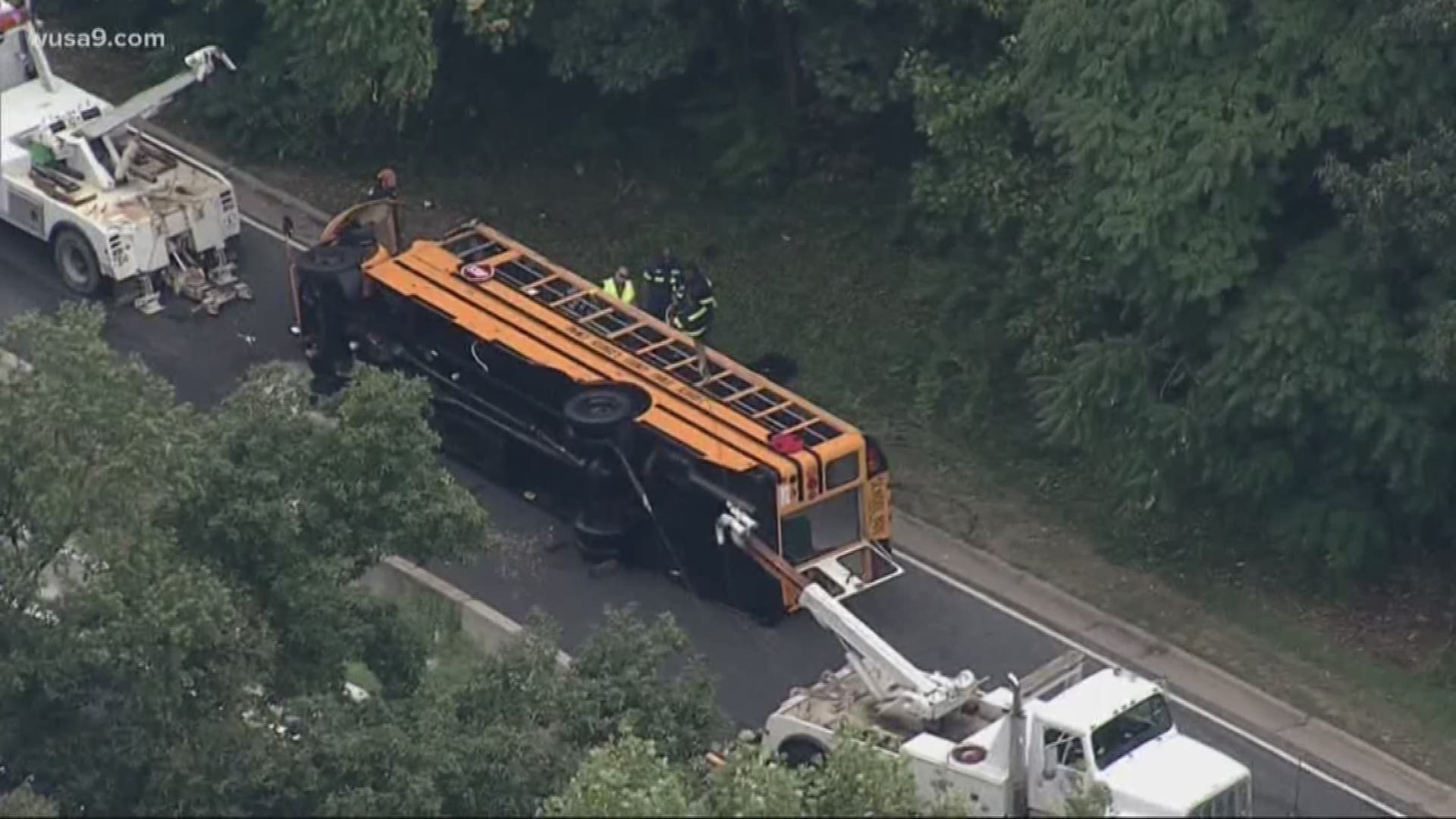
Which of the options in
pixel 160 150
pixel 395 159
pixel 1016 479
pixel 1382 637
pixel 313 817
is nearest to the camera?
pixel 313 817

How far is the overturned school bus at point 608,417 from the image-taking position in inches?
1296

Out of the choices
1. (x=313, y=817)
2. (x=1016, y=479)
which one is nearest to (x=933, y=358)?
(x=1016, y=479)

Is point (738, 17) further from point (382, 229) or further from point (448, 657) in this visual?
point (448, 657)

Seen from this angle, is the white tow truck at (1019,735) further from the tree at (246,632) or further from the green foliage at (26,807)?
the green foliage at (26,807)

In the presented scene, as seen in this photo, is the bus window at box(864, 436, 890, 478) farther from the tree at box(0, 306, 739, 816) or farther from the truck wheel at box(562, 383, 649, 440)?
the tree at box(0, 306, 739, 816)

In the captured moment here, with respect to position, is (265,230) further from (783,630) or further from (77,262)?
(783,630)

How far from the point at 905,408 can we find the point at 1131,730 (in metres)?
10.1

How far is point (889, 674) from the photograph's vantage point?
29.1 meters

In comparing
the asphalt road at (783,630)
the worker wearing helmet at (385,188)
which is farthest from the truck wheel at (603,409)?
the worker wearing helmet at (385,188)

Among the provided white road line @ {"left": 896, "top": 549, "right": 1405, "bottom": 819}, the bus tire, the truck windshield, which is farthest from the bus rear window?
the bus tire

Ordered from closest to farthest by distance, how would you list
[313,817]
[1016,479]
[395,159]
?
1. [313,817]
2. [1016,479]
3. [395,159]

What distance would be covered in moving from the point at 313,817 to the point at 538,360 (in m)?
8.50

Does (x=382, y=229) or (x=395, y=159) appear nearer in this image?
(x=382, y=229)

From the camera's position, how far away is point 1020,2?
36.7 m
